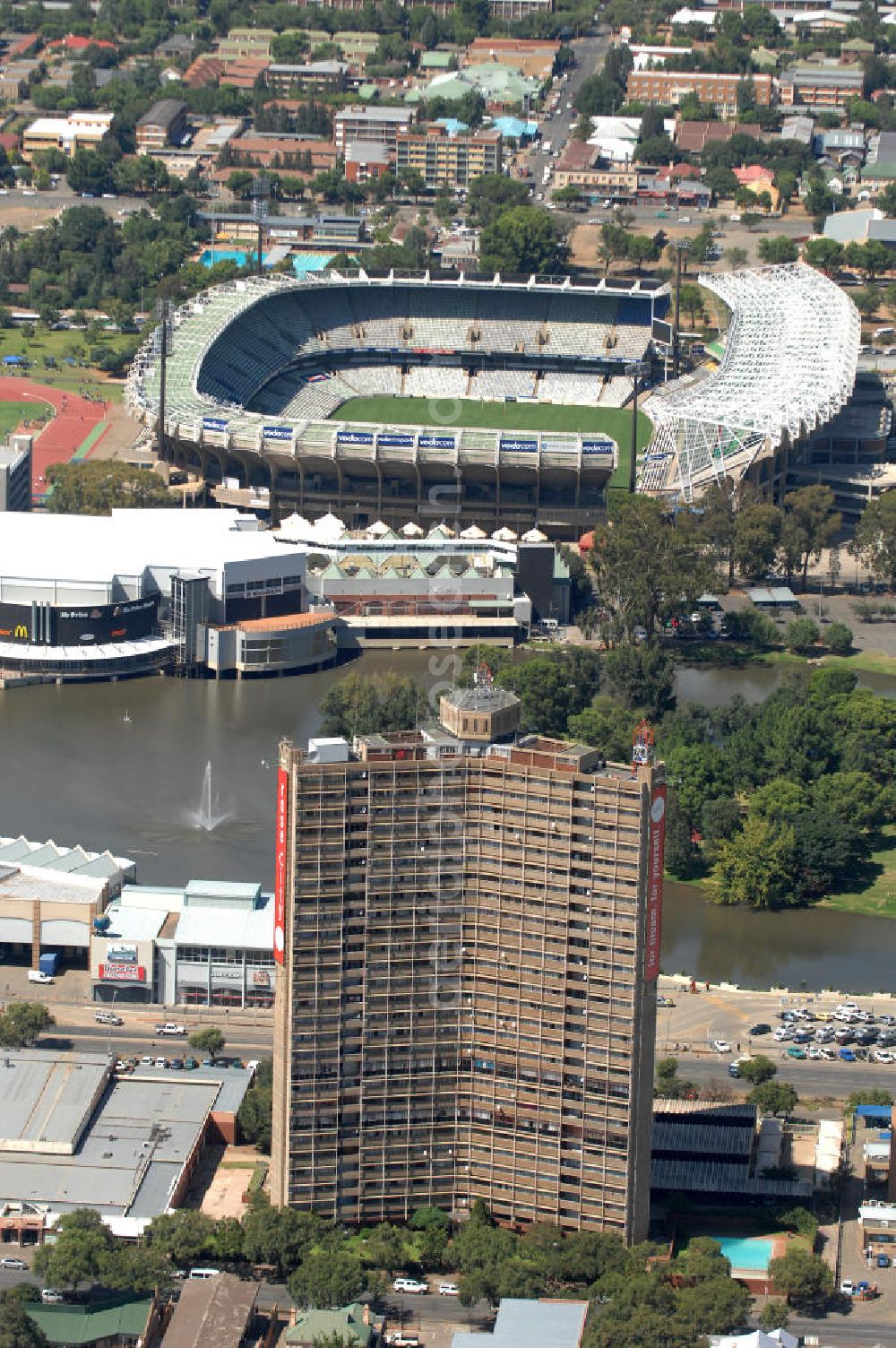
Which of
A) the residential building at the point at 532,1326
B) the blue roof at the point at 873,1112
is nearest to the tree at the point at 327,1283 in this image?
the residential building at the point at 532,1326

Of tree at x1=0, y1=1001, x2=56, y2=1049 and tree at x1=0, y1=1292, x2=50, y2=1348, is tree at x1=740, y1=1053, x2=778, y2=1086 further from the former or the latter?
tree at x1=0, y1=1292, x2=50, y2=1348

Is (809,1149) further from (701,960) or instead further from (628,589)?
(628,589)

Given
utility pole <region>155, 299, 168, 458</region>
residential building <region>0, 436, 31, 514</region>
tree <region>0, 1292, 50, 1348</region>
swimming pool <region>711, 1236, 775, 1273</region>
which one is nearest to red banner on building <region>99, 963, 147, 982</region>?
tree <region>0, 1292, 50, 1348</region>

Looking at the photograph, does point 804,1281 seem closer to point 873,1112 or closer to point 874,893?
point 873,1112

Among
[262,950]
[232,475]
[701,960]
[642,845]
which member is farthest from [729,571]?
[642,845]

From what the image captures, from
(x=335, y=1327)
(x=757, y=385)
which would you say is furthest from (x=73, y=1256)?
(x=757, y=385)

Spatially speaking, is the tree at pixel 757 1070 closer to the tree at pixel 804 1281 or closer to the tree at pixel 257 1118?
the tree at pixel 804 1281
